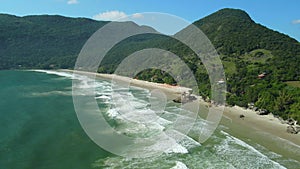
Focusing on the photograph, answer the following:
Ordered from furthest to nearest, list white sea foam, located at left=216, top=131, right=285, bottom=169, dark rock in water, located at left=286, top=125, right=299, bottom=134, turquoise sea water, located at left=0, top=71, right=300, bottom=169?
dark rock in water, located at left=286, top=125, right=299, bottom=134
white sea foam, located at left=216, top=131, right=285, bottom=169
turquoise sea water, located at left=0, top=71, right=300, bottom=169

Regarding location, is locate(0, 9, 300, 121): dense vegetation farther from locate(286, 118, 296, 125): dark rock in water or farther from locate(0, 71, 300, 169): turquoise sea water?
locate(0, 71, 300, 169): turquoise sea water

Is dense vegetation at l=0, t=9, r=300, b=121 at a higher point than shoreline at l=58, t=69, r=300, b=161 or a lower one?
higher

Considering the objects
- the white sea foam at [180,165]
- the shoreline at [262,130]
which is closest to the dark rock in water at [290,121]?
the shoreline at [262,130]

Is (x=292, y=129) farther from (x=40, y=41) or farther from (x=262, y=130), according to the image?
(x=40, y=41)

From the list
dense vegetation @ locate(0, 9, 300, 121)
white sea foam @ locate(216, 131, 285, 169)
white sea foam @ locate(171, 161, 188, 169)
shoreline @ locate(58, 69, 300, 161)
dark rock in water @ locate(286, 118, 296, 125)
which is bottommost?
white sea foam @ locate(171, 161, 188, 169)

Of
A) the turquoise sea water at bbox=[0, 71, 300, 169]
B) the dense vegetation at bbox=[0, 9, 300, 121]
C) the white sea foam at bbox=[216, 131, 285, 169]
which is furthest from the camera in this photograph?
the dense vegetation at bbox=[0, 9, 300, 121]

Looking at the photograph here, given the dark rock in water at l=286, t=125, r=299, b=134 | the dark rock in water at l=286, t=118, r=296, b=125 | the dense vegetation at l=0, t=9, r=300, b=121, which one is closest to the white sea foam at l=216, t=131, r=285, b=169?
the dark rock in water at l=286, t=125, r=299, b=134

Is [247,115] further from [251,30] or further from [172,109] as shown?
[251,30]

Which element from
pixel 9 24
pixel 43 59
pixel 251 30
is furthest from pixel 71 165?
pixel 9 24

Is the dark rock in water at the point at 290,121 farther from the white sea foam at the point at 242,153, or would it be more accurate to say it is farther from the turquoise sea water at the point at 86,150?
the white sea foam at the point at 242,153
